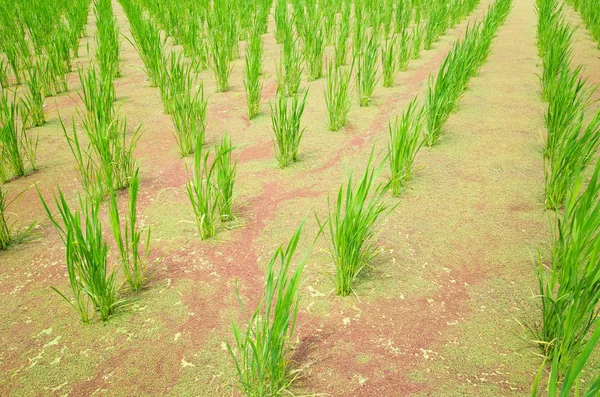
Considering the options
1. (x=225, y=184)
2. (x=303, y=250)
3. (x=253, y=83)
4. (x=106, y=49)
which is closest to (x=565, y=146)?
(x=303, y=250)

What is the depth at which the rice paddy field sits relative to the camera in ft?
3.54

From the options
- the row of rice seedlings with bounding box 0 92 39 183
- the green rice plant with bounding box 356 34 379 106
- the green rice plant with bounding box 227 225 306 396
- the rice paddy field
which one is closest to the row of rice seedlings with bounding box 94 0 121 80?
the rice paddy field

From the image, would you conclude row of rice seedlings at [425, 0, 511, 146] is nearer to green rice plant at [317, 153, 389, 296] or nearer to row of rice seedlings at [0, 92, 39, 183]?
green rice plant at [317, 153, 389, 296]

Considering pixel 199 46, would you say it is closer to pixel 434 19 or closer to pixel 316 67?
pixel 316 67

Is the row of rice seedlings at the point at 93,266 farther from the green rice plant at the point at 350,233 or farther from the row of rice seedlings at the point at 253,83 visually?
the row of rice seedlings at the point at 253,83

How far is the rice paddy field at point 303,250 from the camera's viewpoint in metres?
1.08

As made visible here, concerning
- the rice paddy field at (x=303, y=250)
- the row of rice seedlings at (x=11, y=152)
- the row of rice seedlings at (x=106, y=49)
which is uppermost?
the row of rice seedlings at (x=106, y=49)

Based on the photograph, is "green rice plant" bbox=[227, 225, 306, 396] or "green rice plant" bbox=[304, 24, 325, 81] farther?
"green rice plant" bbox=[304, 24, 325, 81]

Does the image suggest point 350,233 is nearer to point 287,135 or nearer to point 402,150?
point 402,150

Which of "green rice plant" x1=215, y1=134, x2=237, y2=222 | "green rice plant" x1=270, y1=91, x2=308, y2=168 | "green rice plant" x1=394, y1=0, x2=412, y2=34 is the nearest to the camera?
"green rice plant" x1=215, y1=134, x2=237, y2=222

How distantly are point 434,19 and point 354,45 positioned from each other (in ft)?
3.49

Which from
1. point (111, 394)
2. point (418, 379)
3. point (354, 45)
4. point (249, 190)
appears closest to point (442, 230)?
point (418, 379)

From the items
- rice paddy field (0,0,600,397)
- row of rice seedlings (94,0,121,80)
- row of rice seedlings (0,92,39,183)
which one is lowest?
rice paddy field (0,0,600,397)

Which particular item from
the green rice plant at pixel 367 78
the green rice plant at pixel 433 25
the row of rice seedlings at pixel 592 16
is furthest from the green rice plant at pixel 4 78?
the row of rice seedlings at pixel 592 16
